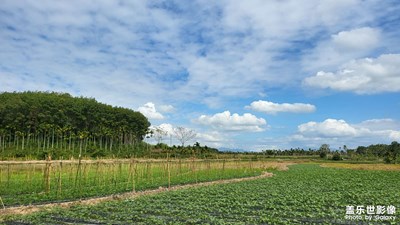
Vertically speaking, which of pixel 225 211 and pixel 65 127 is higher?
pixel 65 127

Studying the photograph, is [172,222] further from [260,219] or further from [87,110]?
[87,110]

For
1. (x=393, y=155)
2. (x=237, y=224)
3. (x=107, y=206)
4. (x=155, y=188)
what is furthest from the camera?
(x=393, y=155)

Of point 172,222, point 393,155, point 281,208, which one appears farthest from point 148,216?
point 393,155

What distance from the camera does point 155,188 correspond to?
20.8m

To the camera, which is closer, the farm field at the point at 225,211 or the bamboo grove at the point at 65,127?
the farm field at the point at 225,211

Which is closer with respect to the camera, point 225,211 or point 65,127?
point 225,211

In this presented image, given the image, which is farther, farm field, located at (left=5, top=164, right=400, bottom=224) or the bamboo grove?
the bamboo grove

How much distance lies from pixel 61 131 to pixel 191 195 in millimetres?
46903

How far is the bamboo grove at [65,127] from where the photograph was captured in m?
56.0

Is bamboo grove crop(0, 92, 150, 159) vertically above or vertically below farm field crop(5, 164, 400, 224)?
above

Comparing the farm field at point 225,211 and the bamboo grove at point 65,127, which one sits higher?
the bamboo grove at point 65,127

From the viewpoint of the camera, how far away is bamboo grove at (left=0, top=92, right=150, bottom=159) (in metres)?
56.0

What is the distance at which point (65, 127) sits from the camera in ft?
192

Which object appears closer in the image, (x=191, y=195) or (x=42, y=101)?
(x=191, y=195)
